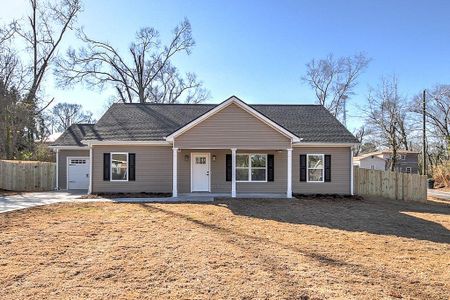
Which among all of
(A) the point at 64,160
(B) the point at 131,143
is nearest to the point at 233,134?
(B) the point at 131,143

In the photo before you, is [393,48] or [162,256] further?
[393,48]

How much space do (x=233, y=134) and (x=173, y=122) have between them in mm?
4778

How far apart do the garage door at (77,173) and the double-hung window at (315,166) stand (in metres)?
12.8

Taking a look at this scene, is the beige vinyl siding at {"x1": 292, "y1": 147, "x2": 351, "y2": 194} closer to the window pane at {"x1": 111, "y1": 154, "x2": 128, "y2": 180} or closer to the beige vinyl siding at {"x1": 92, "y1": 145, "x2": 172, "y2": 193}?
the beige vinyl siding at {"x1": 92, "y1": 145, "x2": 172, "y2": 193}

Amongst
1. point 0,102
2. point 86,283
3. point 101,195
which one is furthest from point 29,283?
point 0,102

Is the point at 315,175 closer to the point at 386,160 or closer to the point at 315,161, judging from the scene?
the point at 315,161

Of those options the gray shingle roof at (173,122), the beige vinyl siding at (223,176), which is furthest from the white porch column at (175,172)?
the gray shingle roof at (173,122)

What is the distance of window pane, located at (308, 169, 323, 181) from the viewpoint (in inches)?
683

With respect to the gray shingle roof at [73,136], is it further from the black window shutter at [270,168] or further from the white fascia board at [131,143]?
the black window shutter at [270,168]

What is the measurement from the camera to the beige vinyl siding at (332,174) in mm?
17281

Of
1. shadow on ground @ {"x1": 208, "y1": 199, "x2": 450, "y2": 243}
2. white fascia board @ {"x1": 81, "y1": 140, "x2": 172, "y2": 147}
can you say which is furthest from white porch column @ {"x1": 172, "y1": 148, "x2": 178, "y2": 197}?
shadow on ground @ {"x1": 208, "y1": 199, "x2": 450, "y2": 243}

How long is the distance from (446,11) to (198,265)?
1966cm

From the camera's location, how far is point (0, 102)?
2495cm

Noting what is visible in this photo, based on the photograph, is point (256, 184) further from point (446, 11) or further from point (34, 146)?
point (34, 146)
